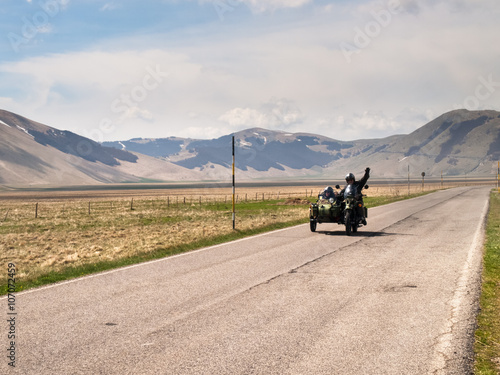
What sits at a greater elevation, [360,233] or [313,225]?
[313,225]

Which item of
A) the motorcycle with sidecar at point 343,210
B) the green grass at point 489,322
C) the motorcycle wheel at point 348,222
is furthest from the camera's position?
the motorcycle with sidecar at point 343,210

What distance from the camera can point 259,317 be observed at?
7.96 m

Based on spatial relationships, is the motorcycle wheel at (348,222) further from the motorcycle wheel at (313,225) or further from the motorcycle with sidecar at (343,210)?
the motorcycle wheel at (313,225)

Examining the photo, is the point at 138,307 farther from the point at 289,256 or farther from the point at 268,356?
the point at 289,256

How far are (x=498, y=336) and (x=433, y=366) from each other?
177 cm

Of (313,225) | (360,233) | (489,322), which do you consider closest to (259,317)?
(489,322)

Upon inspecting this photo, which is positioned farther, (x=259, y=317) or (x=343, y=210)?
(x=343, y=210)

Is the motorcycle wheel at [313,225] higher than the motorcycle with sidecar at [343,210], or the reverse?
the motorcycle with sidecar at [343,210]

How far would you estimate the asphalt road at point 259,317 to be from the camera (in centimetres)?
603

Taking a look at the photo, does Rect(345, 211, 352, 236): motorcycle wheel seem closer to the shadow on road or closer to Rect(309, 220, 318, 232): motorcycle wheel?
the shadow on road

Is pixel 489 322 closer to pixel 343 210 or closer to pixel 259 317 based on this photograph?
pixel 259 317

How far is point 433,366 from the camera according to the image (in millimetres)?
5906

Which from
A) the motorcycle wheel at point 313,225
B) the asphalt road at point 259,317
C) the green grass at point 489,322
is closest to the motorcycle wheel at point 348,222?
the motorcycle wheel at point 313,225

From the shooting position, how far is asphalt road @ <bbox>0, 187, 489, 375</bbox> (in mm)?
6027
